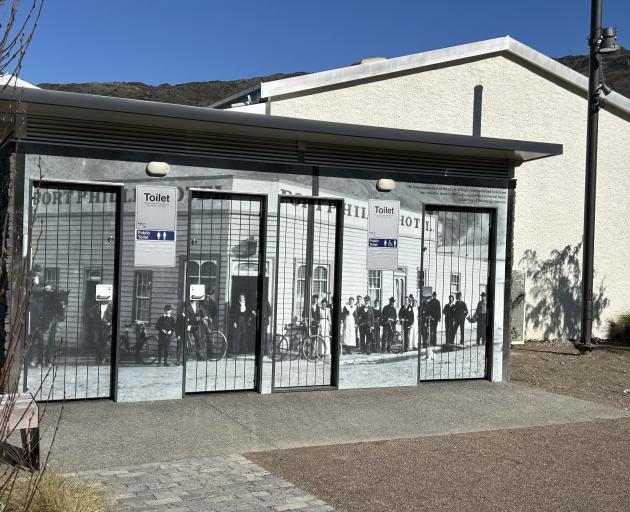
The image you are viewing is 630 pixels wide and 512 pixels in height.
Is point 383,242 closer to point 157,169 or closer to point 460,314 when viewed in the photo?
point 460,314

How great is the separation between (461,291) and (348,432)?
3719 mm

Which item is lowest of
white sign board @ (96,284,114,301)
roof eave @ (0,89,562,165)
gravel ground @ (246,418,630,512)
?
gravel ground @ (246,418,630,512)

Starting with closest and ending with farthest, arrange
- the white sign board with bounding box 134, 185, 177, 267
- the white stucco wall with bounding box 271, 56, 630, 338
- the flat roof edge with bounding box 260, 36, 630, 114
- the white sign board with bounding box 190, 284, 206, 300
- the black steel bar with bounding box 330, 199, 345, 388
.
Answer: the white sign board with bounding box 134, 185, 177, 267
the white sign board with bounding box 190, 284, 206, 300
the black steel bar with bounding box 330, 199, 345, 388
the flat roof edge with bounding box 260, 36, 630, 114
the white stucco wall with bounding box 271, 56, 630, 338

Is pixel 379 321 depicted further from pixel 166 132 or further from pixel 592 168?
pixel 592 168

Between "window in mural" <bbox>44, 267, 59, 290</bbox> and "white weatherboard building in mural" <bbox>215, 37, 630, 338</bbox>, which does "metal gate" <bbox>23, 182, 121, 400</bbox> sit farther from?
"white weatherboard building in mural" <bbox>215, 37, 630, 338</bbox>

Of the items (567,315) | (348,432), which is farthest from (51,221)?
(567,315)

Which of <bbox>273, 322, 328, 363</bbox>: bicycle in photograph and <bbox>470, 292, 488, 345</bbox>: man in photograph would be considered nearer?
<bbox>273, 322, 328, 363</bbox>: bicycle in photograph

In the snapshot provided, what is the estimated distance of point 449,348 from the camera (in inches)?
429

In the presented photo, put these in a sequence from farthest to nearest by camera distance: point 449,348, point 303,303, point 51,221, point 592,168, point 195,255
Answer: point 592,168
point 449,348
point 303,303
point 195,255
point 51,221

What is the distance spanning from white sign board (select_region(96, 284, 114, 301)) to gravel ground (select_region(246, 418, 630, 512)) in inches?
113

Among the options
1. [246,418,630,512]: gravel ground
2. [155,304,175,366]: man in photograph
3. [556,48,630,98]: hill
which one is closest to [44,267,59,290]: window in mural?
[155,304,175,366]: man in photograph

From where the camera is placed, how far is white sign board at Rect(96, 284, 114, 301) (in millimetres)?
8750

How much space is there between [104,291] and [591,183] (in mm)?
10319

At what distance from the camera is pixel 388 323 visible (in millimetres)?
10375
